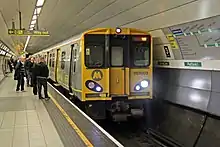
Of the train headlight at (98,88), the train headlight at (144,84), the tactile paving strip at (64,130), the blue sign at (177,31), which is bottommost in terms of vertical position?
the tactile paving strip at (64,130)

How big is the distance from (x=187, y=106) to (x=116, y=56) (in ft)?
8.98

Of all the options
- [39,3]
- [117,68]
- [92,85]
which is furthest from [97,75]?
[39,3]

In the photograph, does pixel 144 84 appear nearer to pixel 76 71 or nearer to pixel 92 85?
pixel 92 85

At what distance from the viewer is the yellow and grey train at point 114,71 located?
995 centimetres

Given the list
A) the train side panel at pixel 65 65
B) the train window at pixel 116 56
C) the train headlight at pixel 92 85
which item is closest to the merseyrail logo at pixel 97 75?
the train headlight at pixel 92 85

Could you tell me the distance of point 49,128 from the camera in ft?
24.3

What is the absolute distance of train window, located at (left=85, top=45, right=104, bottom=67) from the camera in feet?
32.7

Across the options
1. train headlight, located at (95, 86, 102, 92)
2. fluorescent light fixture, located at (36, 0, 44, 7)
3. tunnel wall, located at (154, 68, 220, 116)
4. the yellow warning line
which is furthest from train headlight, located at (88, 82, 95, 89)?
fluorescent light fixture, located at (36, 0, 44, 7)

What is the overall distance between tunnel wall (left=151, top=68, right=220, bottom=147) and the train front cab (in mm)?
872

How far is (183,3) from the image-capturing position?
7723mm

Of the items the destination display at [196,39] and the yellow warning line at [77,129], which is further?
the destination display at [196,39]

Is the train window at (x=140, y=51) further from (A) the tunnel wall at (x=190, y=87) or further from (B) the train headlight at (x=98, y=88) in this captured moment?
(B) the train headlight at (x=98, y=88)

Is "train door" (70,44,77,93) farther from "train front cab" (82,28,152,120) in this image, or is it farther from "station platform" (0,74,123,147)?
Answer: "train front cab" (82,28,152,120)

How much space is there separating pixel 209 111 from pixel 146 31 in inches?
160
